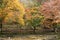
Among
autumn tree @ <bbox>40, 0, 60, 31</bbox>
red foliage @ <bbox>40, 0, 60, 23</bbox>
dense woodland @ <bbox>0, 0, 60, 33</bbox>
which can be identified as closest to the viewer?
red foliage @ <bbox>40, 0, 60, 23</bbox>

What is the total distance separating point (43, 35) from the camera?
110ft

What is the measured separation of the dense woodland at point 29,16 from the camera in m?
32.3

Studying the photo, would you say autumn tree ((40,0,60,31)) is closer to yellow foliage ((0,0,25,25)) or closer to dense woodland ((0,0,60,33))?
dense woodland ((0,0,60,33))

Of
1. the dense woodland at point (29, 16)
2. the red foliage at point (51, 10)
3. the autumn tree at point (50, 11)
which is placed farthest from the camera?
the dense woodland at point (29, 16)

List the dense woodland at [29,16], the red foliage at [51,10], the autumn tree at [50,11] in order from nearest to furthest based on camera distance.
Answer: the red foliage at [51,10]
the autumn tree at [50,11]
the dense woodland at [29,16]

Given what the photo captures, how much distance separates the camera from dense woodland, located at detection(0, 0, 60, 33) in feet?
106

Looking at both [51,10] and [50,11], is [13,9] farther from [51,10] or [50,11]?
[51,10]

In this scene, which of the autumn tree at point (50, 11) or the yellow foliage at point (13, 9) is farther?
the yellow foliage at point (13, 9)

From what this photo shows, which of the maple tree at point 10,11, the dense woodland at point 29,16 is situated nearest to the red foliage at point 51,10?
the dense woodland at point 29,16

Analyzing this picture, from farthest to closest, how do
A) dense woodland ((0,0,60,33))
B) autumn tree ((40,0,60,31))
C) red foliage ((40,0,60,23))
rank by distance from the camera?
1. dense woodland ((0,0,60,33))
2. autumn tree ((40,0,60,31))
3. red foliage ((40,0,60,23))

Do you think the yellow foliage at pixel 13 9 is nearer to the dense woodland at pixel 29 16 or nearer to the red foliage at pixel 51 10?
the dense woodland at pixel 29 16

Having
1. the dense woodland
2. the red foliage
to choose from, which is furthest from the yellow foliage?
the red foliage

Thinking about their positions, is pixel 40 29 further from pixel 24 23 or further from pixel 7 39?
pixel 7 39

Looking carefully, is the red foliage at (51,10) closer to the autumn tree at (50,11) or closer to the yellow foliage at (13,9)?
the autumn tree at (50,11)
